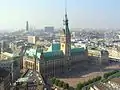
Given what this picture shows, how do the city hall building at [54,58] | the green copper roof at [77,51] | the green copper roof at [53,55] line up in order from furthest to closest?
the green copper roof at [77,51] < the green copper roof at [53,55] < the city hall building at [54,58]

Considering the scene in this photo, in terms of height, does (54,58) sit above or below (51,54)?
below

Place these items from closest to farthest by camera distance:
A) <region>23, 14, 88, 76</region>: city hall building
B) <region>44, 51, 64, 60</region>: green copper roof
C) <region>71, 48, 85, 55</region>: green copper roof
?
1. <region>23, 14, 88, 76</region>: city hall building
2. <region>44, 51, 64, 60</region>: green copper roof
3. <region>71, 48, 85, 55</region>: green copper roof

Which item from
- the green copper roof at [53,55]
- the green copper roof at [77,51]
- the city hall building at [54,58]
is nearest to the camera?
the city hall building at [54,58]

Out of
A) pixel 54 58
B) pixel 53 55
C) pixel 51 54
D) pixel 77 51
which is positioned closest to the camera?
pixel 51 54

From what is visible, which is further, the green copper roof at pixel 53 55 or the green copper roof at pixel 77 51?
the green copper roof at pixel 77 51

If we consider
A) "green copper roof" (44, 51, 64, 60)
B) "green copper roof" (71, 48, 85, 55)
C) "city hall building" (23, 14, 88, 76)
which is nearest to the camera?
"city hall building" (23, 14, 88, 76)

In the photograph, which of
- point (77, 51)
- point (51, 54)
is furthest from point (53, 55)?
point (77, 51)

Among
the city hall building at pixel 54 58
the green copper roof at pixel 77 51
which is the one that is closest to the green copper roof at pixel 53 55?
the city hall building at pixel 54 58

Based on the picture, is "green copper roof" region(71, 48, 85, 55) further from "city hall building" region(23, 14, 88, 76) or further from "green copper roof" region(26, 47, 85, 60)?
"green copper roof" region(26, 47, 85, 60)

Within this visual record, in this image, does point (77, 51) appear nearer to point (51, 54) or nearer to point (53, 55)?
point (53, 55)

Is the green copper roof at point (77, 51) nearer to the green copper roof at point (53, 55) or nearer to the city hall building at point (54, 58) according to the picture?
the city hall building at point (54, 58)

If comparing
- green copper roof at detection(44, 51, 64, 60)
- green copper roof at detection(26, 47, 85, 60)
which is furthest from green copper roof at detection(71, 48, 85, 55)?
green copper roof at detection(44, 51, 64, 60)
